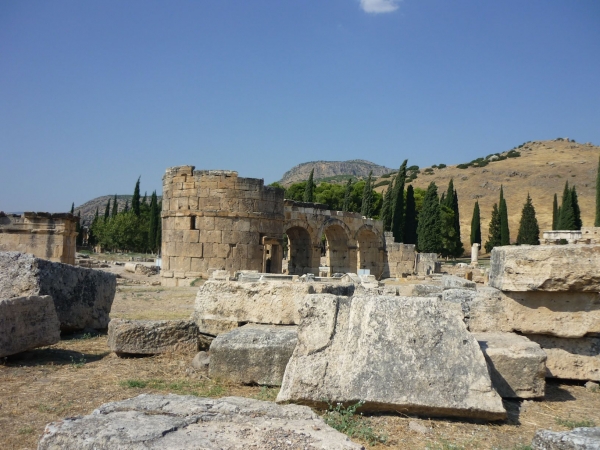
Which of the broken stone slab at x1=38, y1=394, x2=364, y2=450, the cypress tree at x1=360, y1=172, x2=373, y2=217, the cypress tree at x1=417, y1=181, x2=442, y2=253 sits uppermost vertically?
the cypress tree at x1=360, y1=172, x2=373, y2=217

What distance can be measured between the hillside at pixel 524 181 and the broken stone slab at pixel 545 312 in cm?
5609

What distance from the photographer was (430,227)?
43.6 metres

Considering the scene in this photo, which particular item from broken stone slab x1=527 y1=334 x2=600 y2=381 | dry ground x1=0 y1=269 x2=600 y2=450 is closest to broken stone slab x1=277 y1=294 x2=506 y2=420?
dry ground x1=0 y1=269 x2=600 y2=450

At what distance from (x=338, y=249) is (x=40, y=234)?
15414 millimetres

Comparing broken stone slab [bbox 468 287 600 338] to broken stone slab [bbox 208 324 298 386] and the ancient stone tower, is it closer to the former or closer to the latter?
broken stone slab [bbox 208 324 298 386]

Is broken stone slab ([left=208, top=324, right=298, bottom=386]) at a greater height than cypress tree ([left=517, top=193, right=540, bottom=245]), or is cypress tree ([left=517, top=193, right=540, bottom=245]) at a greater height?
cypress tree ([left=517, top=193, right=540, bottom=245])

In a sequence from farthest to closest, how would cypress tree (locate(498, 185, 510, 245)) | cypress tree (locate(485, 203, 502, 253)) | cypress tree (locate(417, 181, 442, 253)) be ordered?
1. cypress tree (locate(485, 203, 502, 253))
2. cypress tree (locate(498, 185, 510, 245))
3. cypress tree (locate(417, 181, 442, 253))

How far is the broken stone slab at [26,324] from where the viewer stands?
5.27 m

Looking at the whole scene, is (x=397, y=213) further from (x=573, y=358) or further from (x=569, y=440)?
(x=569, y=440)

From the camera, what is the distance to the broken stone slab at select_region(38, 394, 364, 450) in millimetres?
2494

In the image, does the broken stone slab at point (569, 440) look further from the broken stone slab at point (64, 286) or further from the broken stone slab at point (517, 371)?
the broken stone slab at point (64, 286)

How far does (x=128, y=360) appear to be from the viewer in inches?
226

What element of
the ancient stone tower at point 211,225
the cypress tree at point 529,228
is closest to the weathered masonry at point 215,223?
the ancient stone tower at point 211,225

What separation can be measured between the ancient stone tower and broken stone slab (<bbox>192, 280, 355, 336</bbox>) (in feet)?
33.1
